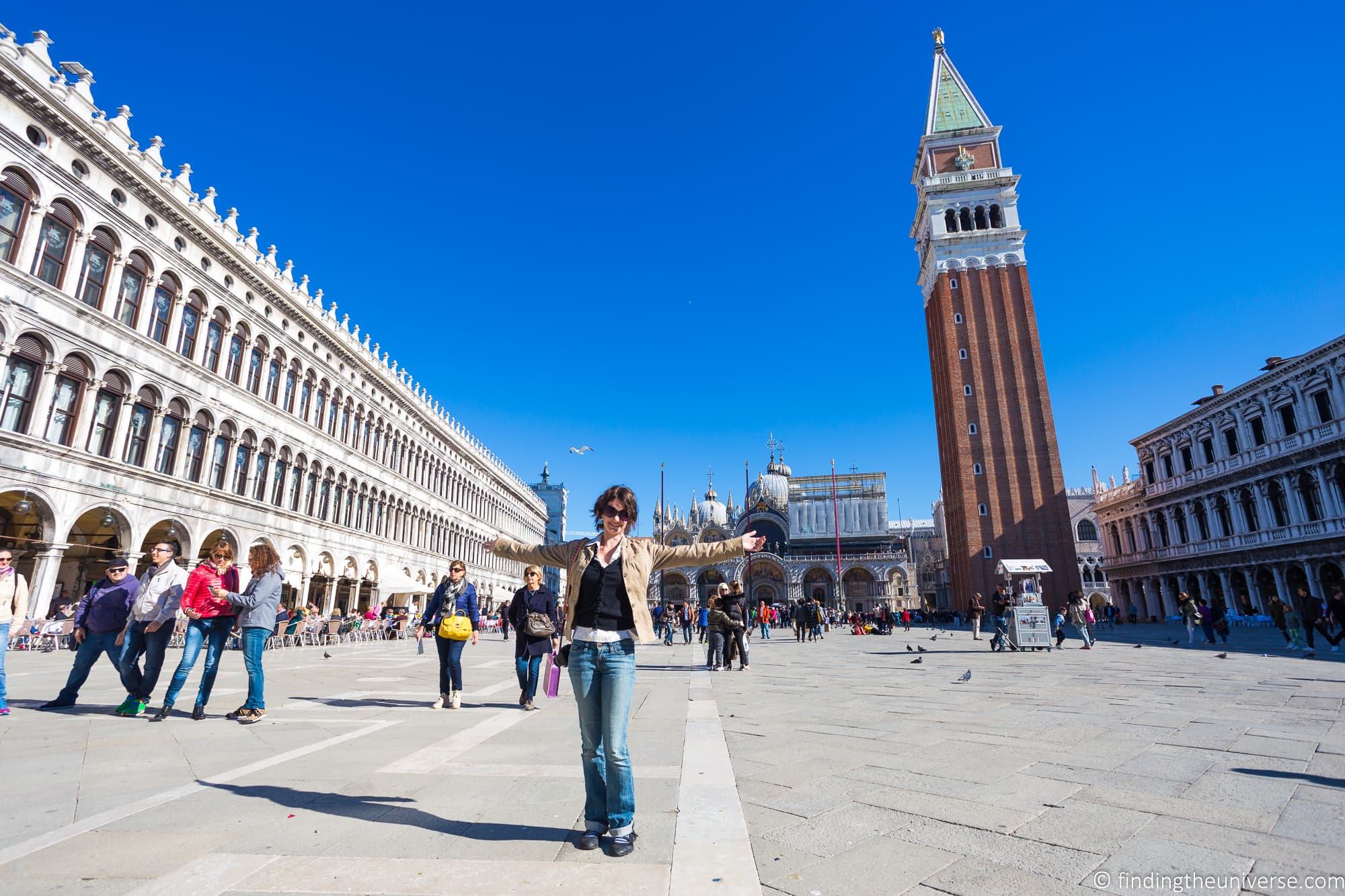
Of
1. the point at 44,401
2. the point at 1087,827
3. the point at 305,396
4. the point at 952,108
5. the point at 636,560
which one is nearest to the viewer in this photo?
the point at 1087,827

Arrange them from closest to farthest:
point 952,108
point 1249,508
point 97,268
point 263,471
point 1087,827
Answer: point 1087,827
point 97,268
point 263,471
point 1249,508
point 952,108

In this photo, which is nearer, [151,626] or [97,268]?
[151,626]

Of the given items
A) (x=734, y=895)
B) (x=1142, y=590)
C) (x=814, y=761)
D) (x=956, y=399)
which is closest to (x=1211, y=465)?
(x=1142, y=590)

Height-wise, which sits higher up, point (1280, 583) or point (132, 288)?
point (132, 288)

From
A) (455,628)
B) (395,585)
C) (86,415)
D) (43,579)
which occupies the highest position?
(86,415)

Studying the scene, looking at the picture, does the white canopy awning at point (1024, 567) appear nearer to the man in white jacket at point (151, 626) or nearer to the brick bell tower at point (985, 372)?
the brick bell tower at point (985, 372)

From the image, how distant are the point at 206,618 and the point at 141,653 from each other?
0.91m

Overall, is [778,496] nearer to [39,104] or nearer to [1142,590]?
[1142,590]

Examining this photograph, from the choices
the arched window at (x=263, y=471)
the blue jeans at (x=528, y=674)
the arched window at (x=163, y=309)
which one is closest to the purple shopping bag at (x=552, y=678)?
the blue jeans at (x=528, y=674)

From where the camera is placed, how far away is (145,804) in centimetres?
356

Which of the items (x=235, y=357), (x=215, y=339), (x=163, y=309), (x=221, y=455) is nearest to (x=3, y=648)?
(x=163, y=309)

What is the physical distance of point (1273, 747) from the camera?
4.75 m

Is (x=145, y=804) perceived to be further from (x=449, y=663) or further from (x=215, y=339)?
(x=215, y=339)

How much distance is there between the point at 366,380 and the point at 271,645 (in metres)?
18.2
